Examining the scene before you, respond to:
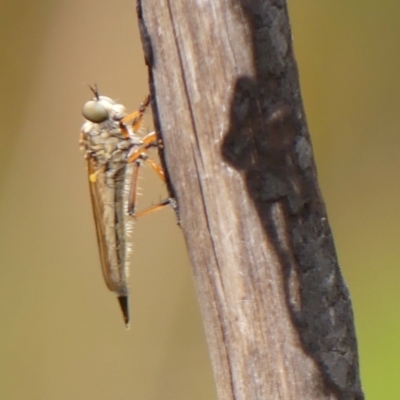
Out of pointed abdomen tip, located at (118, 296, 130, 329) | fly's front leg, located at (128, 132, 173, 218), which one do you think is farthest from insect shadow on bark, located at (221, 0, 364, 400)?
pointed abdomen tip, located at (118, 296, 130, 329)

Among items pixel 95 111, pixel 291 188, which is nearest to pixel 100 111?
pixel 95 111

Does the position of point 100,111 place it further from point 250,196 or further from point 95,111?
point 250,196

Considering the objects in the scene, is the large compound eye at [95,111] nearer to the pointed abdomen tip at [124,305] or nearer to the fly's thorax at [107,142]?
the fly's thorax at [107,142]

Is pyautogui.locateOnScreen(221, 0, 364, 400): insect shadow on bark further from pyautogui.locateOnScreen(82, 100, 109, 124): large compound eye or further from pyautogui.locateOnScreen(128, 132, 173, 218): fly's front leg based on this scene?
pyautogui.locateOnScreen(82, 100, 109, 124): large compound eye

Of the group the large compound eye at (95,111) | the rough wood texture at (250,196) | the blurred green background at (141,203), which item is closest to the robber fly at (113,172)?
the large compound eye at (95,111)

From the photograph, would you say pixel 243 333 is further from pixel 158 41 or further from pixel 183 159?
pixel 158 41

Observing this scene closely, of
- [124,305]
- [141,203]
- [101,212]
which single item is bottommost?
[124,305]
